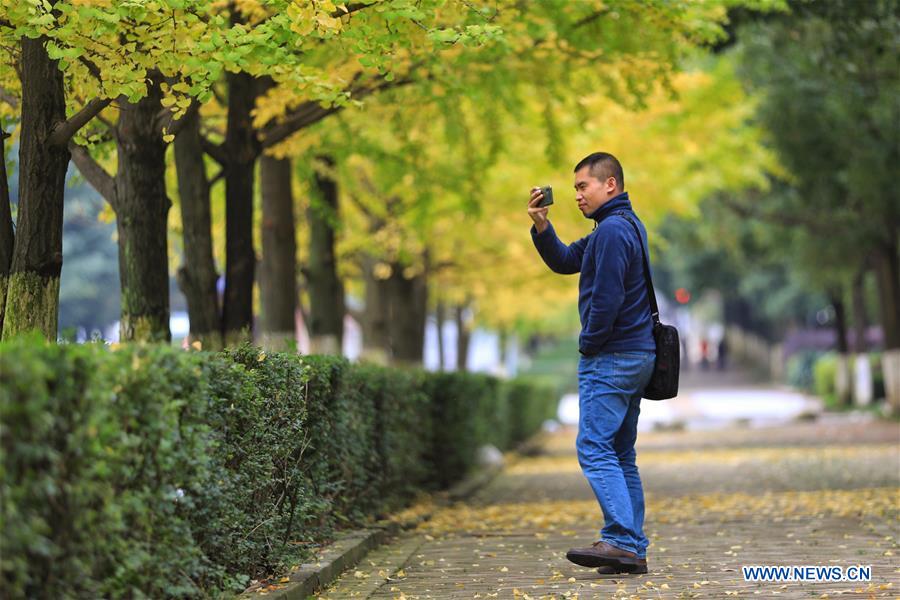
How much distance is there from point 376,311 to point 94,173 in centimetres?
1515

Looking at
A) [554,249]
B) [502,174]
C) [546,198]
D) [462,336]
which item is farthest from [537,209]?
[462,336]

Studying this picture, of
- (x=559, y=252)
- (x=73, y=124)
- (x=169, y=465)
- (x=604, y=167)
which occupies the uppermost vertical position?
(x=73, y=124)

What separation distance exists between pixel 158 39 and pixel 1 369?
15.4 ft

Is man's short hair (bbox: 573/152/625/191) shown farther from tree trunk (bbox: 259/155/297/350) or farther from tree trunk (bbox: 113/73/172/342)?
tree trunk (bbox: 259/155/297/350)

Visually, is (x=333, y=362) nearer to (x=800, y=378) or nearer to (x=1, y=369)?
(x=1, y=369)

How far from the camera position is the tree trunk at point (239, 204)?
12.7 m

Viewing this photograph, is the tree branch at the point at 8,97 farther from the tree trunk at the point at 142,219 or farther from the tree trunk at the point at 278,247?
the tree trunk at the point at 278,247

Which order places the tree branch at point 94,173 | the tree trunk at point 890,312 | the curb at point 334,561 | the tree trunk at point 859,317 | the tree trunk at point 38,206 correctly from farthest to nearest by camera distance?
the tree trunk at point 859,317 < the tree trunk at point 890,312 < the tree branch at point 94,173 < the tree trunk at point 38,206 < the curb at point 334,561

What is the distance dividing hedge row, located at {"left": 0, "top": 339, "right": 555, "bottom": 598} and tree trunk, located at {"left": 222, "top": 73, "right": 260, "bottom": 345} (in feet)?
10.0

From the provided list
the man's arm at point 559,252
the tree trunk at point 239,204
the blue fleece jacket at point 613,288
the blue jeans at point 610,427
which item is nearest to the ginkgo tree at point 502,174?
the tree trunk at point 239,204

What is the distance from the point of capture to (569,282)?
98.9 ft

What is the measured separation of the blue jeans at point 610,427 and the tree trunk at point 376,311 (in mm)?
16421

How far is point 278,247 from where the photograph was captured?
15.5 metres

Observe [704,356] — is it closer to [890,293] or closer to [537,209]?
[890,293]
